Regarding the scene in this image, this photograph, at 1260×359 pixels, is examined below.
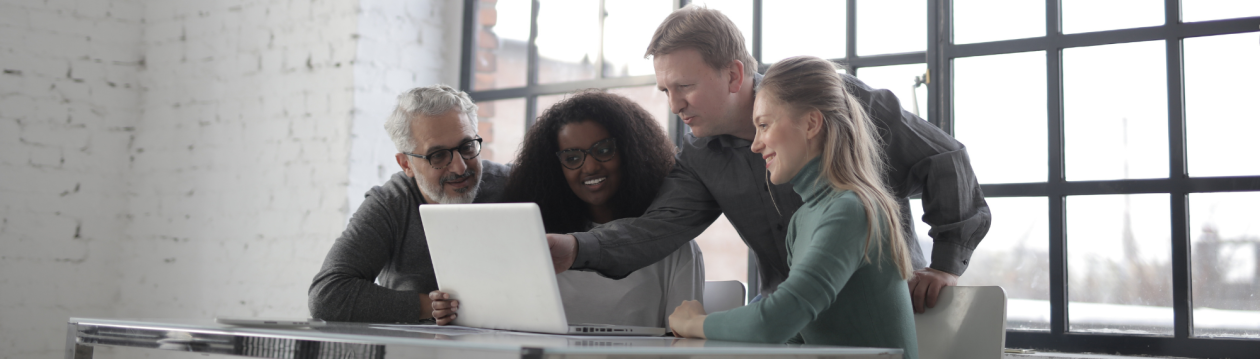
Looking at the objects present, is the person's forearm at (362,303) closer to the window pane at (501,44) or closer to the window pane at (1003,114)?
the window pane at (1003,114)

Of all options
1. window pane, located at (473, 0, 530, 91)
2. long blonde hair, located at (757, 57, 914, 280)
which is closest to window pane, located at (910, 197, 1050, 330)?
long blonde hair, located at (757, 57, 914, 280)

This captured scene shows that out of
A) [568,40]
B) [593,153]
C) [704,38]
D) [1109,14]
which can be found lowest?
[593,153]

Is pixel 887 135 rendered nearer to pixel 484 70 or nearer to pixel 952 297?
pixel 952 297

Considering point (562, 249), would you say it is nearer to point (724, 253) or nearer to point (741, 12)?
point (724, 253)

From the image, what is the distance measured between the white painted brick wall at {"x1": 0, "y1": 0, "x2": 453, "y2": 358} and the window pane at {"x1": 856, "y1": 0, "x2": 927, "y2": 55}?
1720 millimetres

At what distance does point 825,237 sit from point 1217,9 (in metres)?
1.66

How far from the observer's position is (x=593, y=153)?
79.4 inches

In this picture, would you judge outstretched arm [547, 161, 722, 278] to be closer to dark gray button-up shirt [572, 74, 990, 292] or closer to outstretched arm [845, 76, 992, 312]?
dark gray button-up shirt [572, 74, 990, 292]

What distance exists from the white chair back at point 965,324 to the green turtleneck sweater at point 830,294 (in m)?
0.29

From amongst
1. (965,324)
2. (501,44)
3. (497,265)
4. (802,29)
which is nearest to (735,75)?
(965,324)

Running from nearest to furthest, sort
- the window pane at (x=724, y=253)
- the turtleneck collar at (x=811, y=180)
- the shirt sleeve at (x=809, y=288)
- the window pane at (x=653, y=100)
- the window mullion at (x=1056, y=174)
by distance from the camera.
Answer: the shirt sleeve at (x=809, y=288) < the turtleneck collar at (x=811, y=180) < the window mullion at (x=1056, y=174) < the window pane at (x=724, y=253) < the window pane at (x=653, y=100)

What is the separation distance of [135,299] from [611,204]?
2.56 meters

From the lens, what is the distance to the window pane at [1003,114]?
2.52 meters

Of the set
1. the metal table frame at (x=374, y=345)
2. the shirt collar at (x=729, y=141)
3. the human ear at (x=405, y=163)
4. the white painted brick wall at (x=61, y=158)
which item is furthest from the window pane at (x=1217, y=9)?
the white painted brick wall at (x=61, y=158)
